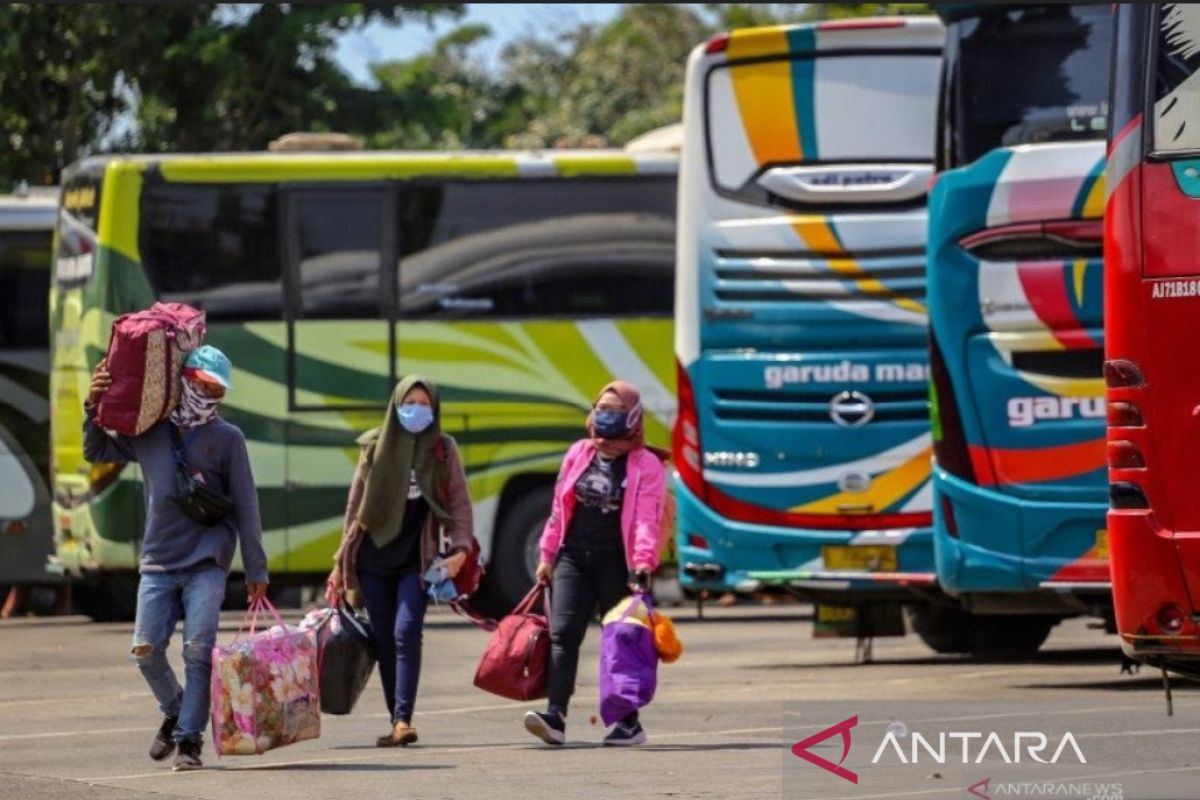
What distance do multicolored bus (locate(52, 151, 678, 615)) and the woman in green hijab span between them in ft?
26.4

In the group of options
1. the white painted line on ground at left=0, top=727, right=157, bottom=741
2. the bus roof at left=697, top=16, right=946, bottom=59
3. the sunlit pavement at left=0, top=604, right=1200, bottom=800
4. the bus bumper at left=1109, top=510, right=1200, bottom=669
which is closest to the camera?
the bus bumper at left=1109, top=510, right=1200, bottom=669

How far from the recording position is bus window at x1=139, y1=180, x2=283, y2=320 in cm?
2112

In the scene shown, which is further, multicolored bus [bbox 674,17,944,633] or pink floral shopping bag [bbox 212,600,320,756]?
multicolored bus [bbox 674,17,944,633]

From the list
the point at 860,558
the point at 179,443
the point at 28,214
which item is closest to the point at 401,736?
the point at 179,443

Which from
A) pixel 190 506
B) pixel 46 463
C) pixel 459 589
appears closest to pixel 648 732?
pixel 459 589

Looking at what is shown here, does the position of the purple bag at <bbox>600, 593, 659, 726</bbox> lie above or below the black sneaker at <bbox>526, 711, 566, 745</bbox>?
above

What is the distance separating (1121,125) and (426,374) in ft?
35.0

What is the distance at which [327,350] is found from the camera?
2114 centimetres

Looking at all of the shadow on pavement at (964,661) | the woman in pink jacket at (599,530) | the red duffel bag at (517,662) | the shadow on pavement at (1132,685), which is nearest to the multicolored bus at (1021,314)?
the shadow on pavement at (1132,685)

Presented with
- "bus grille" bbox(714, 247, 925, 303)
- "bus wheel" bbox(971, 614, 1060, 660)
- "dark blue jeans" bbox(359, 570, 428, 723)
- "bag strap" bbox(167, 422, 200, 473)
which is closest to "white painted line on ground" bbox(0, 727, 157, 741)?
"dark blue jeans" bbox(359, 570, 428, 723)

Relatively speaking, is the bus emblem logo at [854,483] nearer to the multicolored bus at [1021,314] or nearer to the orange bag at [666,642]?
the multicolored bus at [1021,314]

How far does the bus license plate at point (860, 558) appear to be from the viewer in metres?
17.4

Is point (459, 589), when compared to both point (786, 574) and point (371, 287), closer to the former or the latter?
point (786, 574)

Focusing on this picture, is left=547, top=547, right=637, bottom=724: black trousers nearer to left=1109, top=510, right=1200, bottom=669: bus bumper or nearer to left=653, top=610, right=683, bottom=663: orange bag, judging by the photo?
left=653, top=610, right=683, bottom=663: orange bag
